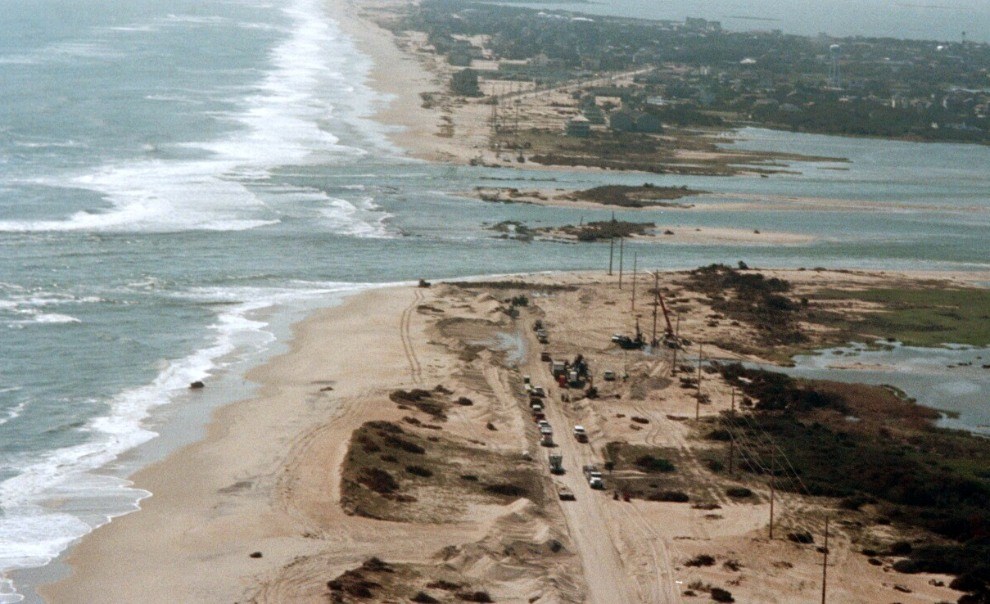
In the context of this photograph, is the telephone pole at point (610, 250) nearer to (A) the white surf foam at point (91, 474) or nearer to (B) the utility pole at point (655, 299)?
(B) the utility pole at point (655, 299)

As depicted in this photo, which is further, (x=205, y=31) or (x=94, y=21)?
(x=94, y=21)

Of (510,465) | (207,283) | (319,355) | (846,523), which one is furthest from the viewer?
(207,283)

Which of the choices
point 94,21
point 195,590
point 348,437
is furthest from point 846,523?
point 94,21

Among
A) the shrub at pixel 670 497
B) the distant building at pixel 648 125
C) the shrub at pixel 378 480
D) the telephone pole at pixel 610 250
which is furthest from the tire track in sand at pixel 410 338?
the distant building at pixel 648 125

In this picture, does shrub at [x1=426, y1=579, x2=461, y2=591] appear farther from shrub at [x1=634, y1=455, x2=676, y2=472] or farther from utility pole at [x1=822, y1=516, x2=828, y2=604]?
shrub at [x1=634, y1=455, x2=676, y2=472]

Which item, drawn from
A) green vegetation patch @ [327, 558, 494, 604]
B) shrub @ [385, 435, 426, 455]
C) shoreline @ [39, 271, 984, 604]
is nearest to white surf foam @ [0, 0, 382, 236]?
shoreline @ [39, 271, 984, 604]

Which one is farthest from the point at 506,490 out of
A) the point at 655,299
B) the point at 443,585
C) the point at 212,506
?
the point at 655,299

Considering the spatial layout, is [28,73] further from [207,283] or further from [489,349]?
[489,349]
